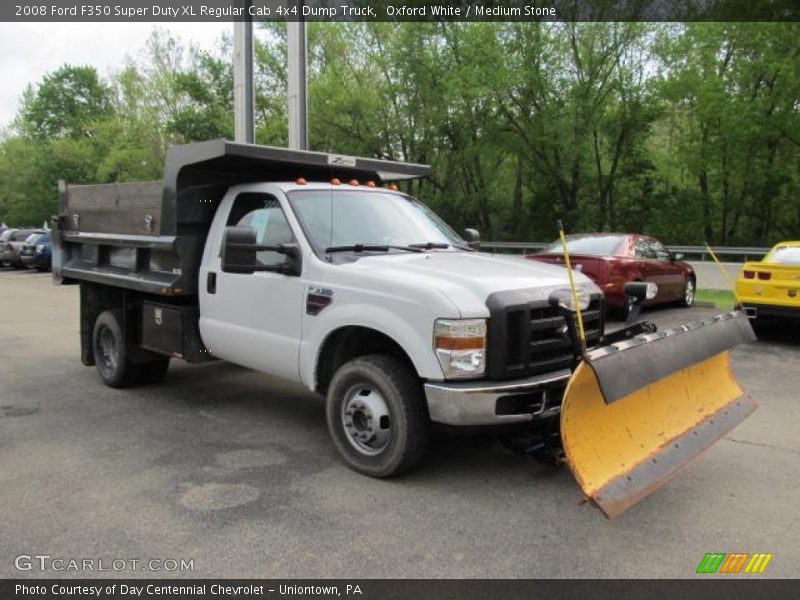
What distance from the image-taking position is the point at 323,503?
4.14m

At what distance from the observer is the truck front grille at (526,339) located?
13.3 ft

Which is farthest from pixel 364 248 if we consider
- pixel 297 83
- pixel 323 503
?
pixel 297 83

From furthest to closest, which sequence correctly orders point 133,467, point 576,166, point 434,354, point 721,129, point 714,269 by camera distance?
point 576,166
point 721,129
point 714,269
point 133,467
point 434,354

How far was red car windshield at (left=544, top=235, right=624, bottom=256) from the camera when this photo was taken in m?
11.6

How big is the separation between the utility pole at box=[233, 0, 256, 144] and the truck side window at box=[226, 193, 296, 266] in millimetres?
9215

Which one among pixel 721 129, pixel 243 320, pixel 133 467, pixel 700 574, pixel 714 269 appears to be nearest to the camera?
pixel 700 574

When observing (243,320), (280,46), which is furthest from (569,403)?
(280,46)

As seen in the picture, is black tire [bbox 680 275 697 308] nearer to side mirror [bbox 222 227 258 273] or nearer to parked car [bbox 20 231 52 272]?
side mirror [bbox 222 227 258 273]

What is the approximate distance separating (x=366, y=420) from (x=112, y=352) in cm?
377

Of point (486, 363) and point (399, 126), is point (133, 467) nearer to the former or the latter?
point (486, 363)

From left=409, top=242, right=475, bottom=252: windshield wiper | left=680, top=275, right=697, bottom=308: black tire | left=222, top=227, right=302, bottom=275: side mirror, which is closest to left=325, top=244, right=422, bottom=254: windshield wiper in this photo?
left=409, top=242, right=475, bottom=252: windshield wiper

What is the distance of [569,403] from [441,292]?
1.01 m

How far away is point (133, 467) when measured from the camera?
474 centimetres

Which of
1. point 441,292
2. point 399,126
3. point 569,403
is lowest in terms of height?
point 569,403
